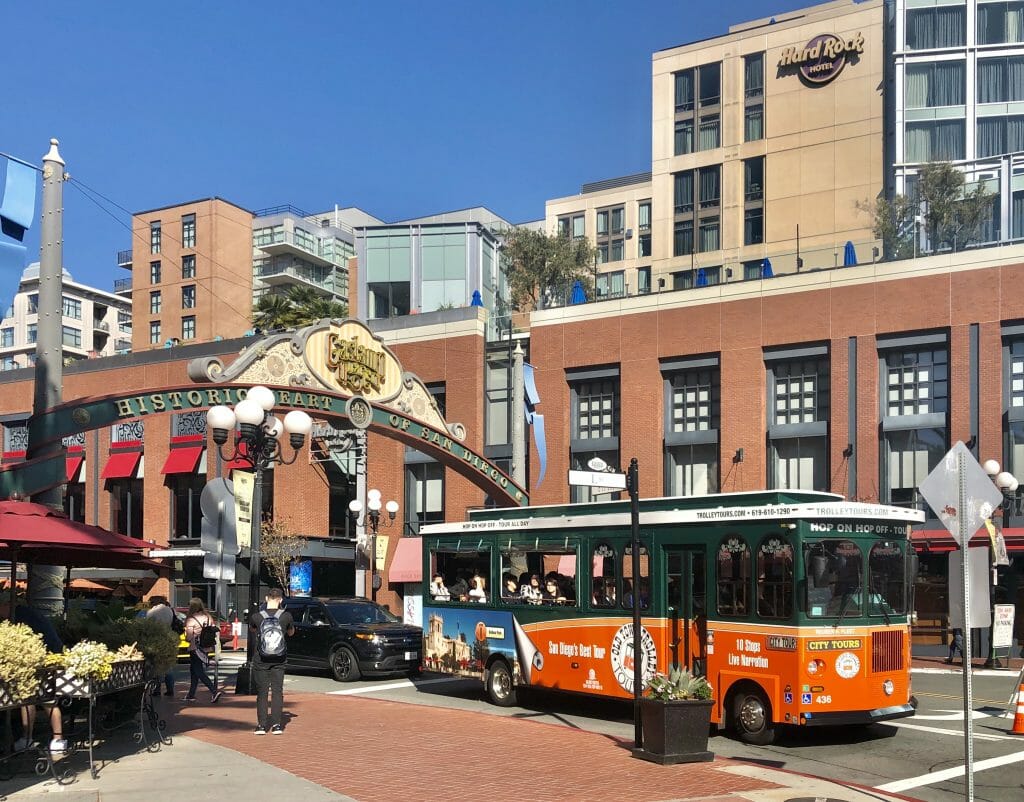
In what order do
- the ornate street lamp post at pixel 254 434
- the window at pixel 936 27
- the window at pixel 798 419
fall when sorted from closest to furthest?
the ornate street lamp post at pixel 254 434 → the window at pixel 798 419 → the window at pixel 936 27

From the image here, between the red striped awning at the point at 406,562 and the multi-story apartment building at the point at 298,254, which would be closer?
the red striped awning at the point at 406,562

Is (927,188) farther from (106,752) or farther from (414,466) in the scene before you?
(106,752)

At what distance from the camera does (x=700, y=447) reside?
36562mm

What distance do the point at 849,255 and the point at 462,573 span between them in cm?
2041

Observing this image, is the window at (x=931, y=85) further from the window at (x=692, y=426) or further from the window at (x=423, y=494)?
the window at (x=423, y=494)

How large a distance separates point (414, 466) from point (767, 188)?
28.1 m

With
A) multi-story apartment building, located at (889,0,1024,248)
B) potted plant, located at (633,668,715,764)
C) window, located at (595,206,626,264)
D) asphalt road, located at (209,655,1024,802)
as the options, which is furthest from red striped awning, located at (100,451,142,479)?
potted plant, located at (633,668,715,764)

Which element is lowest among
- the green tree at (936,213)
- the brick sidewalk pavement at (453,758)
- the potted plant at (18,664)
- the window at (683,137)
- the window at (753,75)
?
the brick sidewalk pavement at (453,758)

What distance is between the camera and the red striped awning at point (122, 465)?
48.5 meters

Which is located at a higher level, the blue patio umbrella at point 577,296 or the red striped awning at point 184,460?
the blue patio umbrella at point 577,296

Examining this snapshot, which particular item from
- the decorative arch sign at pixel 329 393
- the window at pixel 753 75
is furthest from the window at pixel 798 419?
the window at pixel 753 75

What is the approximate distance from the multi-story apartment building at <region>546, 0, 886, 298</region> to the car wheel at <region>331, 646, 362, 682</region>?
124 ft

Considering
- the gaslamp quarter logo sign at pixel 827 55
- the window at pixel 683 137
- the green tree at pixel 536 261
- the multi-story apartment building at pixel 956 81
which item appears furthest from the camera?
the window at pixel 683 137

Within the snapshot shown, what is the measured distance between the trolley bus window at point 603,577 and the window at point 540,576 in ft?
1.31
